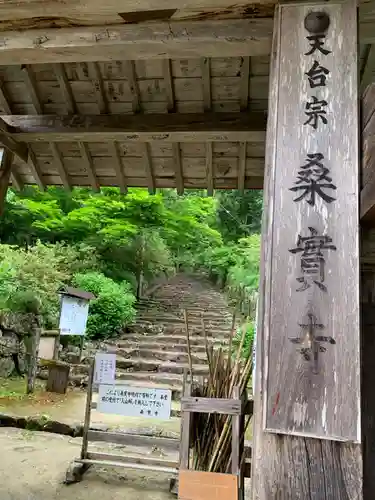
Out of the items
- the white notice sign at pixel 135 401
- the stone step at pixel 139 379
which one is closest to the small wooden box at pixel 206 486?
the white notice sign at pixel 135 401

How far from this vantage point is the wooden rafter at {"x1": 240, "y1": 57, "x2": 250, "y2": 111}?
277cm

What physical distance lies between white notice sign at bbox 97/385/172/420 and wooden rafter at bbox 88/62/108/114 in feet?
8.85

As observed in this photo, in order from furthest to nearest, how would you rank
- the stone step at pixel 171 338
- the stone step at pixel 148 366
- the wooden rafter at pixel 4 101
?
the stone step at pixel 171 338
the stone step at pixel 148 366
the wooden rafter at pixel 4 101

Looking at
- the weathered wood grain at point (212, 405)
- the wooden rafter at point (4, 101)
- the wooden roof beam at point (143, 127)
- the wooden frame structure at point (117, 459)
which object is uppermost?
the wooden rafter at point (4, 101)

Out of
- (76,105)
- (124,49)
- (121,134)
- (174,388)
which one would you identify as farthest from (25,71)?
(174,388)

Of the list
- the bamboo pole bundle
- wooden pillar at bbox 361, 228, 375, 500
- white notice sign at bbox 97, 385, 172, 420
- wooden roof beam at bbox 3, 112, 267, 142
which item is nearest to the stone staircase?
white notice sign at bbox 97, 385, 172, 420

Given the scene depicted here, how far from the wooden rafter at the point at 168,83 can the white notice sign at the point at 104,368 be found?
8.32 feet

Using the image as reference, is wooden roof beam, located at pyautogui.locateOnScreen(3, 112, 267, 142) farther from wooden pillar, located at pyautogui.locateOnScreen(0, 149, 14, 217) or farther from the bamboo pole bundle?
the bamboo pole bundle

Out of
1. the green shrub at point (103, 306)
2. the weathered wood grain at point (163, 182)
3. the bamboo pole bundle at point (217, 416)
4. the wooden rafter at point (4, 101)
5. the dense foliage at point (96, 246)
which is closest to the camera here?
the bamboo pole bundle at point (217, 416)

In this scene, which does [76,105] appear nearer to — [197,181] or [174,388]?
[197,181]

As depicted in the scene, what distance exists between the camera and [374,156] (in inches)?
60.1

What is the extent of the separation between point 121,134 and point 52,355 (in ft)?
19.3

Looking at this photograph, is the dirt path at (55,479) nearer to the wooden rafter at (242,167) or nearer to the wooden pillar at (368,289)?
the wooden pillar at (368,289)

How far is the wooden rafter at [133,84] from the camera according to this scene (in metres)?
2.93
